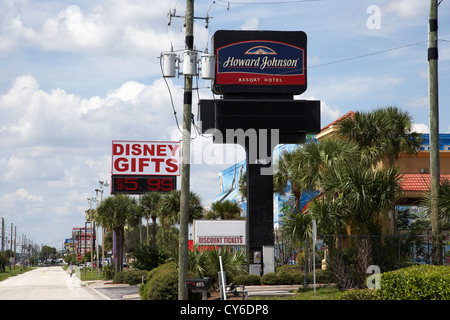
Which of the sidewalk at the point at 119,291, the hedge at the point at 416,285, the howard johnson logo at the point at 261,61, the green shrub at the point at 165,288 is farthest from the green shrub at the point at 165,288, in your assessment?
the howard johnson logo at the point at 261,61

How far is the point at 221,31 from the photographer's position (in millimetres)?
35906

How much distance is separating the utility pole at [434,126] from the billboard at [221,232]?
47.5 feet

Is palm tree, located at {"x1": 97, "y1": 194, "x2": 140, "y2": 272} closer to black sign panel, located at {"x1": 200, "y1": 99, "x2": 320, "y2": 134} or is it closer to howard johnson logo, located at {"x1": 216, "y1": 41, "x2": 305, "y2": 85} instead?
black sign panel, located at {"x1": 200, "y1": 99, "x2": 320, "y2": 134}

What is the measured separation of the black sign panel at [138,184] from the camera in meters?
42.2

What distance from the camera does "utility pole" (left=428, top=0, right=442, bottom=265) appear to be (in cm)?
2097

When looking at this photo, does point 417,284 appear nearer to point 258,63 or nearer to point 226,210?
point 258,63

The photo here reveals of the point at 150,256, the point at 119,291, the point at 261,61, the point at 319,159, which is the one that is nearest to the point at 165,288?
the point at 319,159

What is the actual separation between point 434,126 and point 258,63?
54.7ft

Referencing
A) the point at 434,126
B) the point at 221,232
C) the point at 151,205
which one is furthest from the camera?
the point at 151,205

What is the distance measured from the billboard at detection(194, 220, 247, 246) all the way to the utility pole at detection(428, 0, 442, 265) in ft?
47.5

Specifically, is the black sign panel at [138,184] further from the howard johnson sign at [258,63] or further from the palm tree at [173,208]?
the palm tree at [173,208]

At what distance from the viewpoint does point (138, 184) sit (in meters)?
42.5
